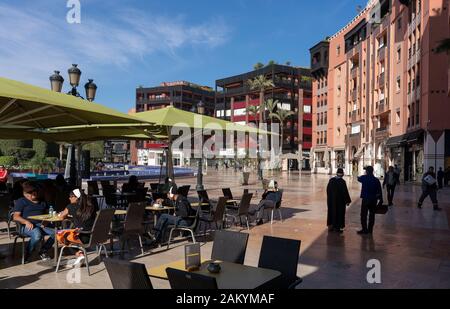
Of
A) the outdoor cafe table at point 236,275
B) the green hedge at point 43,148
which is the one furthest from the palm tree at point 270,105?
the outdoor cafe table at point 236,275

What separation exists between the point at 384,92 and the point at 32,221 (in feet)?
144

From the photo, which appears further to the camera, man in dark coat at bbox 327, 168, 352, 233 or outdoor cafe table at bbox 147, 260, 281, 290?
man in dark coat at bbox 327, 168, 352, 233

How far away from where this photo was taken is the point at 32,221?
7.92m

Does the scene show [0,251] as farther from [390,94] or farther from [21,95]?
[390,94]

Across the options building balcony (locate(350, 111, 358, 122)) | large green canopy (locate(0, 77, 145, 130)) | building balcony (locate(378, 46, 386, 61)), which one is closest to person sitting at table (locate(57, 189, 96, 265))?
large green canopy (locate(0, 77, 145, 130))

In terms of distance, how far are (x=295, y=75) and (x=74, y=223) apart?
291 ft

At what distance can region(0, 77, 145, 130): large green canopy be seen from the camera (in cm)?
647

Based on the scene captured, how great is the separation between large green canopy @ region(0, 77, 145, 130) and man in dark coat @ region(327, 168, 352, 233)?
17.0 feet

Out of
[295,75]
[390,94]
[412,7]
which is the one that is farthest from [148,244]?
[295,75]

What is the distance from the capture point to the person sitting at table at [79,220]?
6949mm

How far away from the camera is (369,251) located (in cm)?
886

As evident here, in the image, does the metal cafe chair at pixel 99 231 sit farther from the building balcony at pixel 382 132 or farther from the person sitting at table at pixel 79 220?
the building balcony at pixel 382 132

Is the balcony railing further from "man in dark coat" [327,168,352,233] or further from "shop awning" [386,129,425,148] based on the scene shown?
"man in dark coat" [327,168,352,233]
